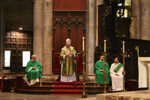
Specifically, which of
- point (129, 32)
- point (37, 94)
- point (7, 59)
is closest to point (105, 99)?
point (37, 94)

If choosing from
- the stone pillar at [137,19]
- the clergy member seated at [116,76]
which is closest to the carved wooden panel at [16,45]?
the stone pillar at [137,19]

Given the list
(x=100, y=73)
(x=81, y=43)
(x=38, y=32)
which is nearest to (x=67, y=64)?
(x=100, y=73)

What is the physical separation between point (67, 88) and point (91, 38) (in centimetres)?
A: 348

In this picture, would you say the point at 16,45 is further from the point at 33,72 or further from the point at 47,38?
the point at 33,72

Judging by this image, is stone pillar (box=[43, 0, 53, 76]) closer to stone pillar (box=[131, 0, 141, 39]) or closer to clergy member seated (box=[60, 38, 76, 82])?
clergy member seated (box=[60, 38, 76, 82])

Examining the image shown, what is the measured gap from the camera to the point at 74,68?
1453 cm

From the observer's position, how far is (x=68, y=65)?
47.1ft

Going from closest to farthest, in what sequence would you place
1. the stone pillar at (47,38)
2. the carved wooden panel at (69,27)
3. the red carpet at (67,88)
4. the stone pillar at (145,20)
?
the red carpet at (67,88)
the stone pillar at (47,38)
the stone pillar at (145,20)
the carved wooden panel at (69,27)

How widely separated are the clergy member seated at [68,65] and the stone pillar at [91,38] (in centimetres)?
126

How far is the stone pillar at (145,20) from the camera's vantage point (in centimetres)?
1577

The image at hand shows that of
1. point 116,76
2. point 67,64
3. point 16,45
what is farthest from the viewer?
point 16,45

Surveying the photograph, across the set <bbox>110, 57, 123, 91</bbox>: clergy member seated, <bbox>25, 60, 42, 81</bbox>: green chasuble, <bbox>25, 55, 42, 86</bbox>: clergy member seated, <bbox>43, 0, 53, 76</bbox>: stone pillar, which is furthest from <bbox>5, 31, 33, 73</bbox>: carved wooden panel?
<bbox>110, 57, 123, 91</bbox>: clergy member seated

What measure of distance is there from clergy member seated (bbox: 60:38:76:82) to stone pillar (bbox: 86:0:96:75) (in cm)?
126

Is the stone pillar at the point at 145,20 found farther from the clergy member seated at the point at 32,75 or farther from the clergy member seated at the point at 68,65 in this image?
the clergy member seated at the point at 32,75
